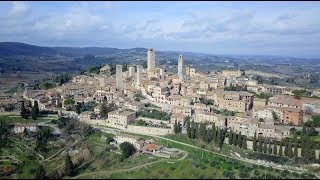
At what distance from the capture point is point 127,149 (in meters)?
33.0

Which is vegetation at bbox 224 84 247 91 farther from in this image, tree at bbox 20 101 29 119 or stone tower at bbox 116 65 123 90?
tree at bbox 20 101 29 119

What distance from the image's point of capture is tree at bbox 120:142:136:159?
107ft

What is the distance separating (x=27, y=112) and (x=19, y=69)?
7391cm

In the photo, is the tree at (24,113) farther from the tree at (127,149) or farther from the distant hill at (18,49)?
the distant hill at (18,49)

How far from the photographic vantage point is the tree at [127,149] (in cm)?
3272

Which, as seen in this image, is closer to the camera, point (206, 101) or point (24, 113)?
point (24, 113)

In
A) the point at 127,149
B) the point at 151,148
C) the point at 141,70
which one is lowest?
the point at 151,148

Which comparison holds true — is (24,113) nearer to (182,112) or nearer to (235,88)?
(182,112)

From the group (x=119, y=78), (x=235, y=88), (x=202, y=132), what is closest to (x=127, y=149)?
(x=202, y=132)

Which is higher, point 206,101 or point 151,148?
point 206,101

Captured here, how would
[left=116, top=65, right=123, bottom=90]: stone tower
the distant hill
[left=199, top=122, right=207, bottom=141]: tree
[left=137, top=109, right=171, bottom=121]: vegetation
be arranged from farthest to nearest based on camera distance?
1. the distant hill
2. [left=116, top=65, right=123, bottom=90]: stone tower
3. [left=137, top=109, right=171, bottom=121]: vegetation
4. [left=199, top=122, right=207, bottom=141]: tree

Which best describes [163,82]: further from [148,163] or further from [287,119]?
[148,163]

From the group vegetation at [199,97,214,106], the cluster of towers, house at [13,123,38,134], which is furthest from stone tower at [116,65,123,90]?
house at [13,123,38,134]

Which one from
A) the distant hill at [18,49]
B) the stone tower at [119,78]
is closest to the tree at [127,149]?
the stone tower at [119,78]
